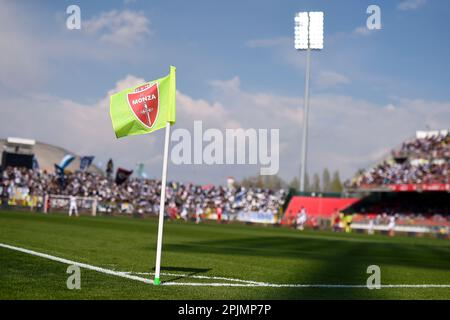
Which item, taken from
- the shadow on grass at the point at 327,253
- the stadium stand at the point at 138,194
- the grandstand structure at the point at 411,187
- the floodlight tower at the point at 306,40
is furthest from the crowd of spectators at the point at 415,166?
the shadow on grass at the point at 327,253

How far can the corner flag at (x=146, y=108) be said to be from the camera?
352 inches

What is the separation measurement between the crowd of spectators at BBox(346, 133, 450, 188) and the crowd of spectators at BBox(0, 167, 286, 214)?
12333 millimetres

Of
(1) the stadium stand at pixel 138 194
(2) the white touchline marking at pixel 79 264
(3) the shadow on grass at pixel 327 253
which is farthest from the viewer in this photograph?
(1) the stadium stand at pixel 138 194

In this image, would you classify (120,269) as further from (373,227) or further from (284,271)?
(373,227)

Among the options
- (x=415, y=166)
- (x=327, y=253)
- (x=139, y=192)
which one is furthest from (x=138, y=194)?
(x=327, y=253)

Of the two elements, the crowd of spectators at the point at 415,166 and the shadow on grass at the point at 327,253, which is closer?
the shadow on grass at the point at 327,253

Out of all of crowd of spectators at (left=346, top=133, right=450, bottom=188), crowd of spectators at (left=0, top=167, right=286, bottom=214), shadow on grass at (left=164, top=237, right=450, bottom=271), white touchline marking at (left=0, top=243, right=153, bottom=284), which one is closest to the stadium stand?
crowd of spectators at (left=0, top=167, right=286, bottom=214)

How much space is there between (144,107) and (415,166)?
5405 centimetres

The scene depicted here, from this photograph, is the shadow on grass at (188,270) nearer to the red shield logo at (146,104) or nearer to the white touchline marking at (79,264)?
the white touchline marking at (79,264)

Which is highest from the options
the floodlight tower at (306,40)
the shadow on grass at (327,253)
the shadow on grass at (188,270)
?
the floodlight tower at (306,40)

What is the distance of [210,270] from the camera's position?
10953 millimetres
